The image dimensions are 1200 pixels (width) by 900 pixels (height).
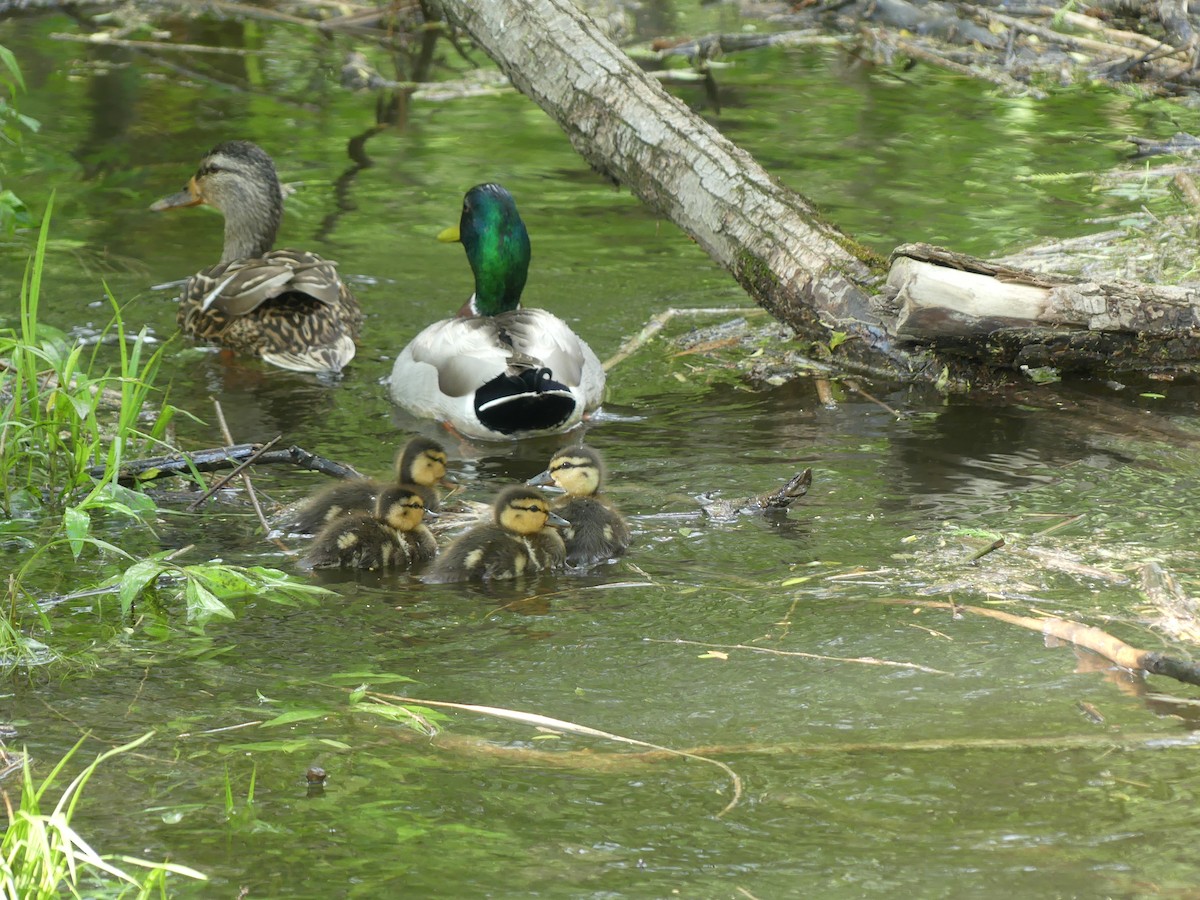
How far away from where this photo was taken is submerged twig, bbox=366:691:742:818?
130 inches

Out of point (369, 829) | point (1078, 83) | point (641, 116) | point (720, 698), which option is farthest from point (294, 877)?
point (1078, 83)

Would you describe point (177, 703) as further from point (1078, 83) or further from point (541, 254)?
point (1078, 83)

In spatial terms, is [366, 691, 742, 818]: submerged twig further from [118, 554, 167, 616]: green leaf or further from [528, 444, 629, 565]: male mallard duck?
[528, 444, 629, 565]: male mallard duck

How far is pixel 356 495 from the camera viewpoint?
16.3ft

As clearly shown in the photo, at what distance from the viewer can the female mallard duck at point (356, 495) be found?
4.95 metres

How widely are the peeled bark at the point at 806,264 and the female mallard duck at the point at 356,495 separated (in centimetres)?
179

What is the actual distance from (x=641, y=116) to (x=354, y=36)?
7.68m

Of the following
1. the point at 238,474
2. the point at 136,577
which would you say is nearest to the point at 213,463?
the point at 238,474

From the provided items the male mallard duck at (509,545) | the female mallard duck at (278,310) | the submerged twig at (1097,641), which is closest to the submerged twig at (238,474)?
the male mallard duck at (509,545)

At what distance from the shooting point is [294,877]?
9.48ft

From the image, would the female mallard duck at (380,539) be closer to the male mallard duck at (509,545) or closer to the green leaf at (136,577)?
the male mallard duck at (509,545)

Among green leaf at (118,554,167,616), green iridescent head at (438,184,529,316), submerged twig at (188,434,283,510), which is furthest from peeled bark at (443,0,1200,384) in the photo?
green leaf at (118,554,167,616)

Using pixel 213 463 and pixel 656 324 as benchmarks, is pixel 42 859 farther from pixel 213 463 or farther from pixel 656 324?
pixel 656 324

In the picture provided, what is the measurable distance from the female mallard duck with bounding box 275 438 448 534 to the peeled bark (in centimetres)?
179
